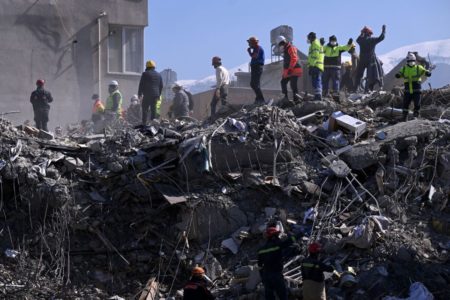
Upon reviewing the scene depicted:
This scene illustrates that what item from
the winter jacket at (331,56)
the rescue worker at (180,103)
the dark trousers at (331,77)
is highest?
the winter jacket at (331,56)

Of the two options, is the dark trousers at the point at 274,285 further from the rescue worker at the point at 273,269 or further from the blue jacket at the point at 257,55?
the blue jacket at the point at 257,55

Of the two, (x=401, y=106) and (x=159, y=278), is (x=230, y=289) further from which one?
(x=401, y=106)

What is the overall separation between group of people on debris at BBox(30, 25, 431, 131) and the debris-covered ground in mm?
2062

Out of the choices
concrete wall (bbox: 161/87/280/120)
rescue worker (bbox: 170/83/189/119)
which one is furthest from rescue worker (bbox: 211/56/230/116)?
concrete wall (bbox: 161/87/280/120)

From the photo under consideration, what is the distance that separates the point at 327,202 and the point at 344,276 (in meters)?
1.74

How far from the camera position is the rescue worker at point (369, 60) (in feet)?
50.5

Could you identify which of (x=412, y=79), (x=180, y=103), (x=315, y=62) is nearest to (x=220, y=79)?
(x=180, y=103)

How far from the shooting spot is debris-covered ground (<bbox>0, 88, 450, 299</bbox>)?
372 inches

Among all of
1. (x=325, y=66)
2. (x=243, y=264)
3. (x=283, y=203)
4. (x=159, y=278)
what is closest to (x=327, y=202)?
(x=283, y=203)

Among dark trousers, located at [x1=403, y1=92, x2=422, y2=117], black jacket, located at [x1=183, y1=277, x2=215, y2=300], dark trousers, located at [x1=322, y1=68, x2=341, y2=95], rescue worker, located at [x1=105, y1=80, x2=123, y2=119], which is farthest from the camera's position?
rescue worker, located at [x1=105, y1=80, x2=123, y2=119]

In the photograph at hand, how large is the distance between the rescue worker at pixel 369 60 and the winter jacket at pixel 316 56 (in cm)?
139

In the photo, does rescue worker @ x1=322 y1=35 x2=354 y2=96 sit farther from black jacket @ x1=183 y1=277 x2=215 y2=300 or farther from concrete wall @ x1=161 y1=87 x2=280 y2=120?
black jacket @ x1=183 y1=277 x2=215 y2=300

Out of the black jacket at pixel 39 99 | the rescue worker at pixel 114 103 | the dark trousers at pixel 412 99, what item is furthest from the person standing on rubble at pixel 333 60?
the black jacket at pixel 39 99

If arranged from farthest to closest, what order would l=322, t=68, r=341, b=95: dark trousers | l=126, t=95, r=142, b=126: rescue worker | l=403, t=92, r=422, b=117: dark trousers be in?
1. l=126, t=95, r=142, b=126: rescue worker
2. l=322, t=68, r=341, b=95: dark trousers
3. l=403, t=92, r=422, b=117: dark trousers
